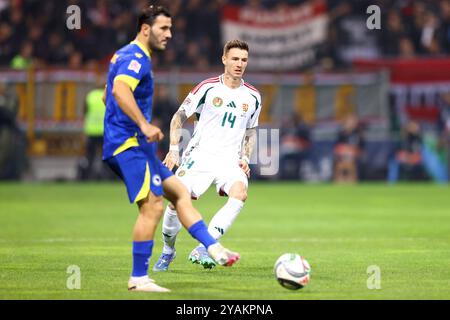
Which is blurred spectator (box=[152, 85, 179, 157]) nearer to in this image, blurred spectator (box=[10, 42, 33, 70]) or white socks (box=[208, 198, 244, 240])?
blurred spectator (box=[10, 42, 33, 70])

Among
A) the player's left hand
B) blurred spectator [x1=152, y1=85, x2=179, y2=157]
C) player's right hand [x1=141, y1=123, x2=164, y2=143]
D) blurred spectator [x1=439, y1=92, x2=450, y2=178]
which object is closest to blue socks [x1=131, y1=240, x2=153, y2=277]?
player's right hand [x1=141, y1=123, x2=164, y2=143]

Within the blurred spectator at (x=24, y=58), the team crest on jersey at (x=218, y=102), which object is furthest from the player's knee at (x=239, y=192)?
the blurred spectator at (x=24, y=58)

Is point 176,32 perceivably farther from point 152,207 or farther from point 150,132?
point 150,132

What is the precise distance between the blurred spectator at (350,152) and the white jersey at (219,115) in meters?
15.1

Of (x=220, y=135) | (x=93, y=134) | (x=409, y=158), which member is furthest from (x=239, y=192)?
(x=409, y=158)

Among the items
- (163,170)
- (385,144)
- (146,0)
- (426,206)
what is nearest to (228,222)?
(163,170)

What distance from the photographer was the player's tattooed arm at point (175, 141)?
10.6 m

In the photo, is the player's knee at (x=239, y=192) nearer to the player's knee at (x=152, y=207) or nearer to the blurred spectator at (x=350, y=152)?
the player's knee at (x=152, y=207)

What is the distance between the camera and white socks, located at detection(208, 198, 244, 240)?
10414 millimetres

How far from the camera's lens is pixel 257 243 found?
13719 mm

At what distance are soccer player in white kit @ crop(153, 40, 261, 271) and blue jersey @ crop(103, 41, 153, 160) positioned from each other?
1802 millimetres

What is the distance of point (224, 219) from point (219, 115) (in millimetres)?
1199

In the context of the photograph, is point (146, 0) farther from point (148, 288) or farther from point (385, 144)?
point (148, 288)
